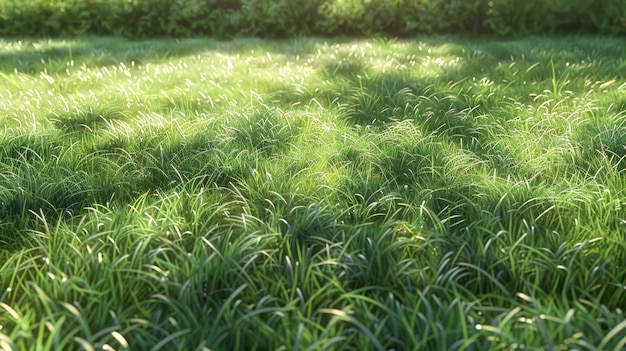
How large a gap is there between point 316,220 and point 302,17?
7.06m

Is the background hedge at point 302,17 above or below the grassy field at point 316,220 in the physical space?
above

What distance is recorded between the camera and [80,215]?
2205 millimetres

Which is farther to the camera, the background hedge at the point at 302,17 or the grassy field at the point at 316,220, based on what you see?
the background hedge at the point at 302,17

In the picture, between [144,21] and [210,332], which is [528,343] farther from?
[144,21]

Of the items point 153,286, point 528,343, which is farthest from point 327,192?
point 528,343

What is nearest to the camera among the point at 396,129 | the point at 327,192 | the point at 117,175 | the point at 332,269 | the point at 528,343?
the point at 528,343

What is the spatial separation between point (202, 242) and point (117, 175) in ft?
2.94

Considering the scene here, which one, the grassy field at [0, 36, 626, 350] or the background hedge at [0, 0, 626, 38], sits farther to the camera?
the background hedge at [0, 0, 626, 38]

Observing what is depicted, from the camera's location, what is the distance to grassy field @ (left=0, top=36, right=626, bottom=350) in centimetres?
151

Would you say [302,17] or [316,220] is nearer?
[316,220]

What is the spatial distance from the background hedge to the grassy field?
3642 millimetres

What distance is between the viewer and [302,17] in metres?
8.60

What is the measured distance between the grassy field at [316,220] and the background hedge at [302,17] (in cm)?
364

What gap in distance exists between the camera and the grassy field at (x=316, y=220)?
4.97 feet
